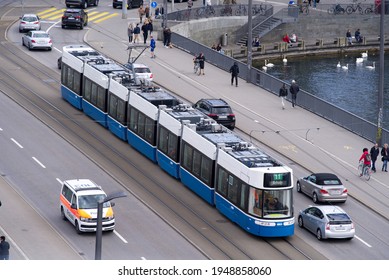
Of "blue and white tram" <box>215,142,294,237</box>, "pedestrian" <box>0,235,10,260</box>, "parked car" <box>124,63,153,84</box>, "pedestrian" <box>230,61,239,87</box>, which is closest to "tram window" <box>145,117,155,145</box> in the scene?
"blue and white tram" <box>215,142,294,237</box>

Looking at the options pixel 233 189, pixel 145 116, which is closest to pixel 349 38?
pixel 145 116

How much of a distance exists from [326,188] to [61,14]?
50.2 meters

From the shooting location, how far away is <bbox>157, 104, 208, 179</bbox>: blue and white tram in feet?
185

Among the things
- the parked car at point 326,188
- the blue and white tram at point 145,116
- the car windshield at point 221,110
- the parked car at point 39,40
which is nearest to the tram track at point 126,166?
the blue and white tram at point 145,116

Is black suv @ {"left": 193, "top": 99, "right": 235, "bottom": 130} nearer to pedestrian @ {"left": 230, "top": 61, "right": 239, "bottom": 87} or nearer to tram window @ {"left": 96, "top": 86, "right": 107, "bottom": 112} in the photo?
tram window @ {"left": 96, "top": 86, "right": 107, "bottom": 112}

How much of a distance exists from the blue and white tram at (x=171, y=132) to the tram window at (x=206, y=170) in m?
2.80

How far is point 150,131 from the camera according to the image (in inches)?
2328

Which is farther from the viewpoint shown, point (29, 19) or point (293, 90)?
point (29, 19)

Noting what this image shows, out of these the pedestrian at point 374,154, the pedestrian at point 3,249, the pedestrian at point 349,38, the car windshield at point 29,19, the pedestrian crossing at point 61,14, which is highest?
the car windshield at point 29,19

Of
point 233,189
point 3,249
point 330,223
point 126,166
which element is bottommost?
point 126,166

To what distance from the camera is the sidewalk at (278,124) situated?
192ft

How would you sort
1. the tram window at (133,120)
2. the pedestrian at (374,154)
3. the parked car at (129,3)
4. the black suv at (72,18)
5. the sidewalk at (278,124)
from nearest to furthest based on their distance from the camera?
the sidewalk at (278,124) → the pedestrian at (374,154) → the tram window at (133,120) → the black suv at (72,18) → the parked car at (129,3)

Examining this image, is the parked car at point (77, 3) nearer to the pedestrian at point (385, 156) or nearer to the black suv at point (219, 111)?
the black suv at point (219, 111)

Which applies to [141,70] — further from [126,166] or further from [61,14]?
[61,14]
